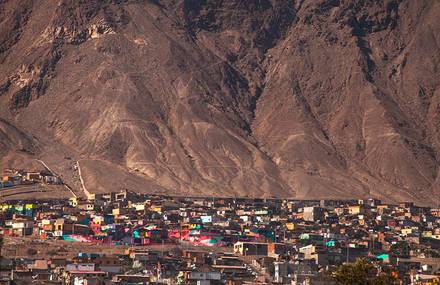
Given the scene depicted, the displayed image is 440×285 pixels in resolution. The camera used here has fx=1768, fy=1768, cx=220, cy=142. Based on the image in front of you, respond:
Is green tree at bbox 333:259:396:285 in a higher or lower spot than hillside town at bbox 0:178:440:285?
lower

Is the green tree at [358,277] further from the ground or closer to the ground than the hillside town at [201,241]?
Answer: closer to the ground

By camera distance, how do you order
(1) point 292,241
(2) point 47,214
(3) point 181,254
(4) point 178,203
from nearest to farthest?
(3) point 181,254 → (1) point 292,241 → (2) point 47,214 → (4) point 178,203

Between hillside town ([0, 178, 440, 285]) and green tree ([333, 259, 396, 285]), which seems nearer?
green tree ([333, 259, 396, 285])

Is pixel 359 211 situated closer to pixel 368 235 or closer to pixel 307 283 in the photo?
pixel 368 235

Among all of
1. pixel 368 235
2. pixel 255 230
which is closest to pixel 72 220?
pixel 255 230

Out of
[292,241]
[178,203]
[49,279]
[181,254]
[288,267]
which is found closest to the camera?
[49,279]

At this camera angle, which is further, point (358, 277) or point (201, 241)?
point (201, 241)

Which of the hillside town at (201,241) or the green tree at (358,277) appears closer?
the green tree at (358,277)

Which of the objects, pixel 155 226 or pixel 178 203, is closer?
pixel 155 226
